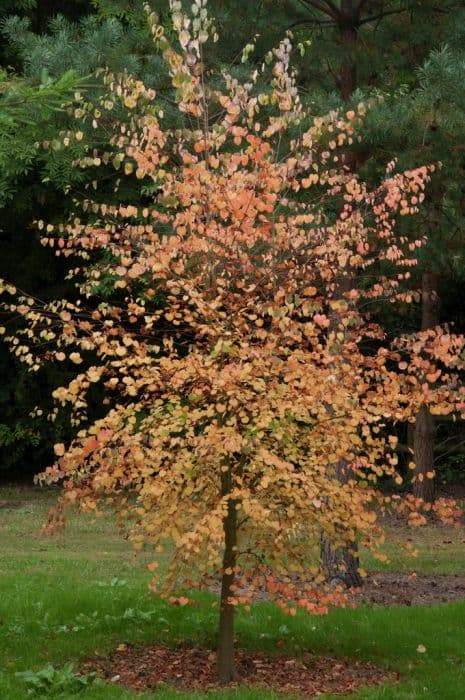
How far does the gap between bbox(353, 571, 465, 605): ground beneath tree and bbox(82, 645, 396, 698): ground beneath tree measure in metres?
1.80

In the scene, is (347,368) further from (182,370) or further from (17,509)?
(17,509)

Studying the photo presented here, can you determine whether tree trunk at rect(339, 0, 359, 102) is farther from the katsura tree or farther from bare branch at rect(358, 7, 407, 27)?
the katsura tree

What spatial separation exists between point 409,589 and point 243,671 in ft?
10.1

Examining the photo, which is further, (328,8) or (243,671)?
(328,8)

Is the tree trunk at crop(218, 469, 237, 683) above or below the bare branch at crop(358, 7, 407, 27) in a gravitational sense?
below

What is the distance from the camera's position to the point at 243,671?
20.8 feet

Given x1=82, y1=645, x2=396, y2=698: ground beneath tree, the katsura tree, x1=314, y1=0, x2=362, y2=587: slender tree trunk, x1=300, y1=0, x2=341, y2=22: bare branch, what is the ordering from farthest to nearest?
1. x1=300, y1=0, x2=341, y2=22: bare branch
2. x1=314, y1=0, x2=362, y2=587: slender tree trunk
3. x1=82, y1=645, x2=396, y2=698: ground beneath tree
4. the katsura tree

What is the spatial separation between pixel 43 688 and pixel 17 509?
31.3ft

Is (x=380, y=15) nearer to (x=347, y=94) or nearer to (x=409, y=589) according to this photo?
(x=347, y=94)

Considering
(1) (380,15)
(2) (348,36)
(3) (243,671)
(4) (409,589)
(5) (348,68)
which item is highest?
(1) (380,15)

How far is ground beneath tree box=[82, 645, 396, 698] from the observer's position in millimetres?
5969

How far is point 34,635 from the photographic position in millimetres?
6637

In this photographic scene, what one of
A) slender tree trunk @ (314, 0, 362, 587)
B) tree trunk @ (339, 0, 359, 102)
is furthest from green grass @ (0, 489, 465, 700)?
tree trunk @ (339, 0, 359, 102)

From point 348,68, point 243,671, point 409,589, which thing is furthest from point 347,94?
point 243,671
